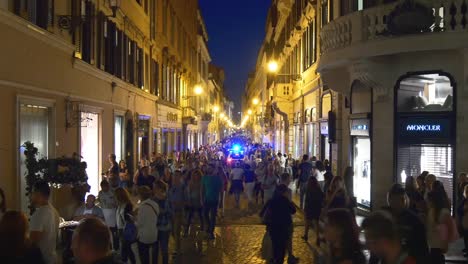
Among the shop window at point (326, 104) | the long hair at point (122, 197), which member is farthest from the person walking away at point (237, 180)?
the long hair at point (122, 197)

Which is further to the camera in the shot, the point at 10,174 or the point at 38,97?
the point at 38,97

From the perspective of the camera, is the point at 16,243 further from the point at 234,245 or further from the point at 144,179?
the point at 144,179

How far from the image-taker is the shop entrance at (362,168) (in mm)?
16156

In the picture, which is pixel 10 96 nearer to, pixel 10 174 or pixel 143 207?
pixel 10 174

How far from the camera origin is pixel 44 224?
265 inches

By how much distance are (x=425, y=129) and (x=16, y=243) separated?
38.2 feet

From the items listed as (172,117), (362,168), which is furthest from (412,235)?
(172,117)

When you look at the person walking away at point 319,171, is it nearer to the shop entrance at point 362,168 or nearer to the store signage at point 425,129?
the shop entrance at point 362,168

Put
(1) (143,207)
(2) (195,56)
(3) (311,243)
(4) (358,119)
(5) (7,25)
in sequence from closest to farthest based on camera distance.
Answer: (1) (143,207), (5) (7,25), (3) (311,243), (4) (358,119), (2) (195,56)

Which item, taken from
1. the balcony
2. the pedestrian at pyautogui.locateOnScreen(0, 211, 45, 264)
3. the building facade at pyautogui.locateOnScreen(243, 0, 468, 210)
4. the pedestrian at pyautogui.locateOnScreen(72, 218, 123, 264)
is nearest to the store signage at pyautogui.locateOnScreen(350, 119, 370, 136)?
the building facade at pyautogui.locateOnScreen(243, 0, 468, 210)

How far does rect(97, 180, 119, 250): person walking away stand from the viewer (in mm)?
10625

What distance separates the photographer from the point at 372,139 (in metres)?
15.4

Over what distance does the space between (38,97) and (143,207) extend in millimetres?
4569

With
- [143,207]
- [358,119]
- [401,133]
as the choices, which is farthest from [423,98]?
[143,207]
